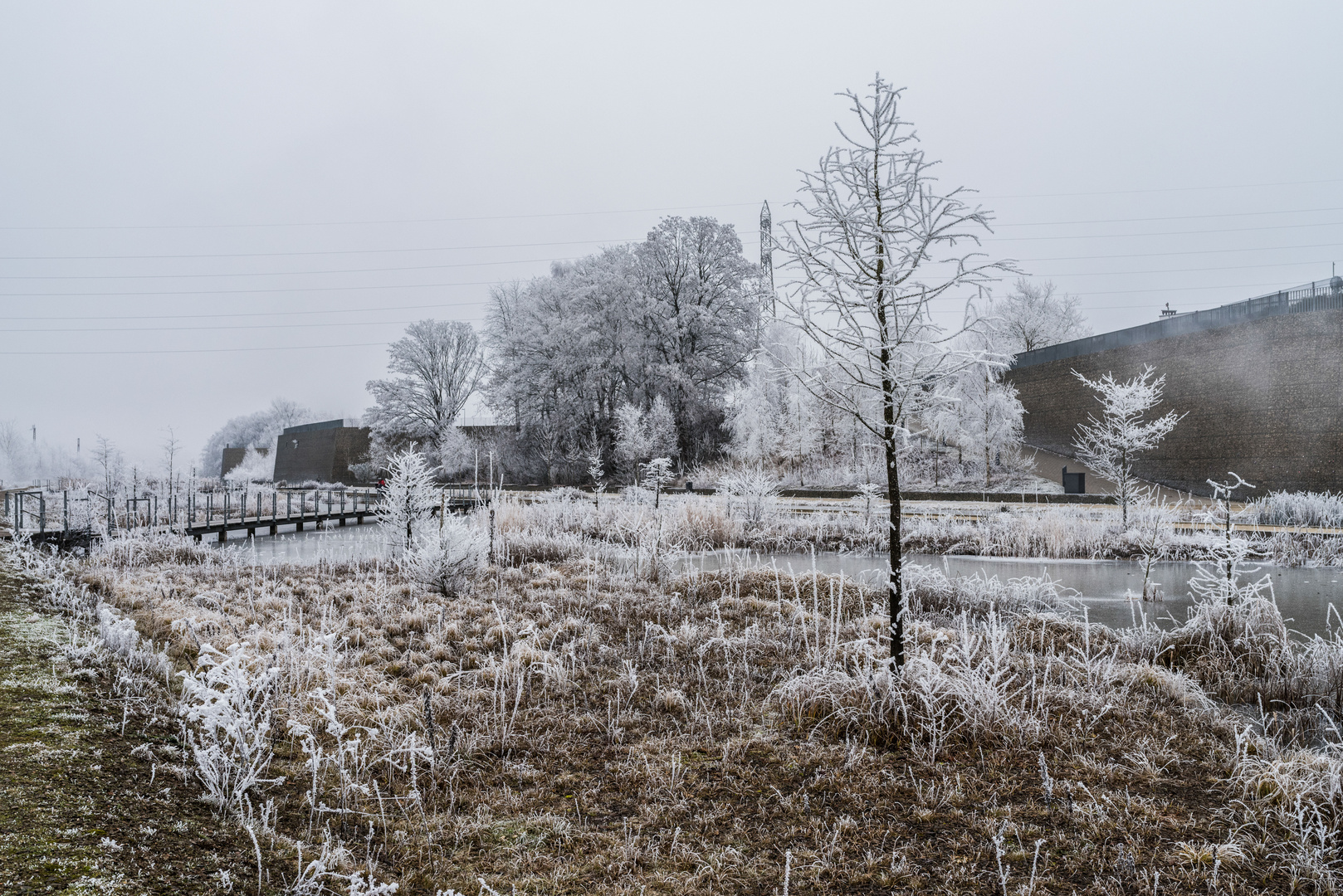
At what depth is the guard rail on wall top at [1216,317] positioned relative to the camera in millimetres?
18531

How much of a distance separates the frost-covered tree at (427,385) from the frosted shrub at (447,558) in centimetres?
2735

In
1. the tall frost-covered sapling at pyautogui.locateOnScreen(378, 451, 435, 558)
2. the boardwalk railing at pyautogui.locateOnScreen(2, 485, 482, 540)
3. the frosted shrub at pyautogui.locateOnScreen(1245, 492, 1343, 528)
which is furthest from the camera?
the frosted shrub at pyautogui.locateOnScreen(1245, 492, 1343, 528)

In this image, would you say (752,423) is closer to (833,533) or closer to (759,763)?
(833,533)

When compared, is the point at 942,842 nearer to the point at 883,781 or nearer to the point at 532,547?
the point at 883,781

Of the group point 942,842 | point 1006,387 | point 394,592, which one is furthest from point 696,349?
point 942,842

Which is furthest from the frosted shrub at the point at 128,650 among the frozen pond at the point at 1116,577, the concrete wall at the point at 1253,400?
the concrete wall at the point at 1253,400

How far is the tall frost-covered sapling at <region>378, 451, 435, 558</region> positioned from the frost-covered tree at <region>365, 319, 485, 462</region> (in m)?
25.2

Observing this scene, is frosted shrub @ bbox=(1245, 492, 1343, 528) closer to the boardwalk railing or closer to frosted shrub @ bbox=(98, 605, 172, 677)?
the boardwalk railing

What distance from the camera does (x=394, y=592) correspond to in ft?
26.0

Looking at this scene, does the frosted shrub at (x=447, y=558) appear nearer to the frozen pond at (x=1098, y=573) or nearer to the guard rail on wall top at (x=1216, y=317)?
the frozen pond at (x=1098, y=573)

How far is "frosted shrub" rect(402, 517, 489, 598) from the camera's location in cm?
808

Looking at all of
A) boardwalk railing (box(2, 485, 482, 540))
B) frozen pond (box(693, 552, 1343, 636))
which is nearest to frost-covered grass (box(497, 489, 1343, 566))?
frozen pond (box(693, 552, 1343, 636))

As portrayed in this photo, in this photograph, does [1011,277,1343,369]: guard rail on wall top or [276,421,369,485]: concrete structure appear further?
[276,421,369,485]: concrete structure

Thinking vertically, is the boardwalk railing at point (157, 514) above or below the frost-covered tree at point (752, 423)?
below
